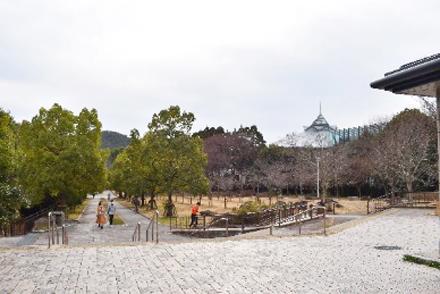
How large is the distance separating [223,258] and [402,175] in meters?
23.6

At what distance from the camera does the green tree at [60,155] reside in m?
26.5

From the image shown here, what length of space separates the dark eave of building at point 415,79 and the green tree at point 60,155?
2141cm

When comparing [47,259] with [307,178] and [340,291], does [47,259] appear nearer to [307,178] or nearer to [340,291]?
[340,291]

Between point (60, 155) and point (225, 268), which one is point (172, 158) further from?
point (225, 268)

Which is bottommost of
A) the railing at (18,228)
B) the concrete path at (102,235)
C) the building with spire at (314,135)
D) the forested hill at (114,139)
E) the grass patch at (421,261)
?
the concrete path at (102,235)

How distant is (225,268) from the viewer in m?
9.05

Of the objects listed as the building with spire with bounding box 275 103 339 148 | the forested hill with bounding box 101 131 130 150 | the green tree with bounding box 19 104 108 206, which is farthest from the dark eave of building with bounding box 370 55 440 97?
the forested hill with bounding box 101 131 130 150

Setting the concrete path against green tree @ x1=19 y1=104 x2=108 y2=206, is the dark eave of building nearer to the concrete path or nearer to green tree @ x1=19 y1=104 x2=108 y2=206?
the concrete path

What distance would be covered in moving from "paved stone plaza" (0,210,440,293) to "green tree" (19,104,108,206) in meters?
15.9

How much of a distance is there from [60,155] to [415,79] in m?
22.6

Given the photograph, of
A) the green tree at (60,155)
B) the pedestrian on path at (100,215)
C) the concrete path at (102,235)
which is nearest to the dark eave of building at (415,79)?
the concrete path at (102,235)

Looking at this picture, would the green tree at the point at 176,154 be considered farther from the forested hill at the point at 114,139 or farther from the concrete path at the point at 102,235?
the forested hill at the point at 114,139

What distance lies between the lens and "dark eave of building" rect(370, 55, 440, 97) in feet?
26.0

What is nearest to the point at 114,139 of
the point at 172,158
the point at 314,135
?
the point at 314,135
